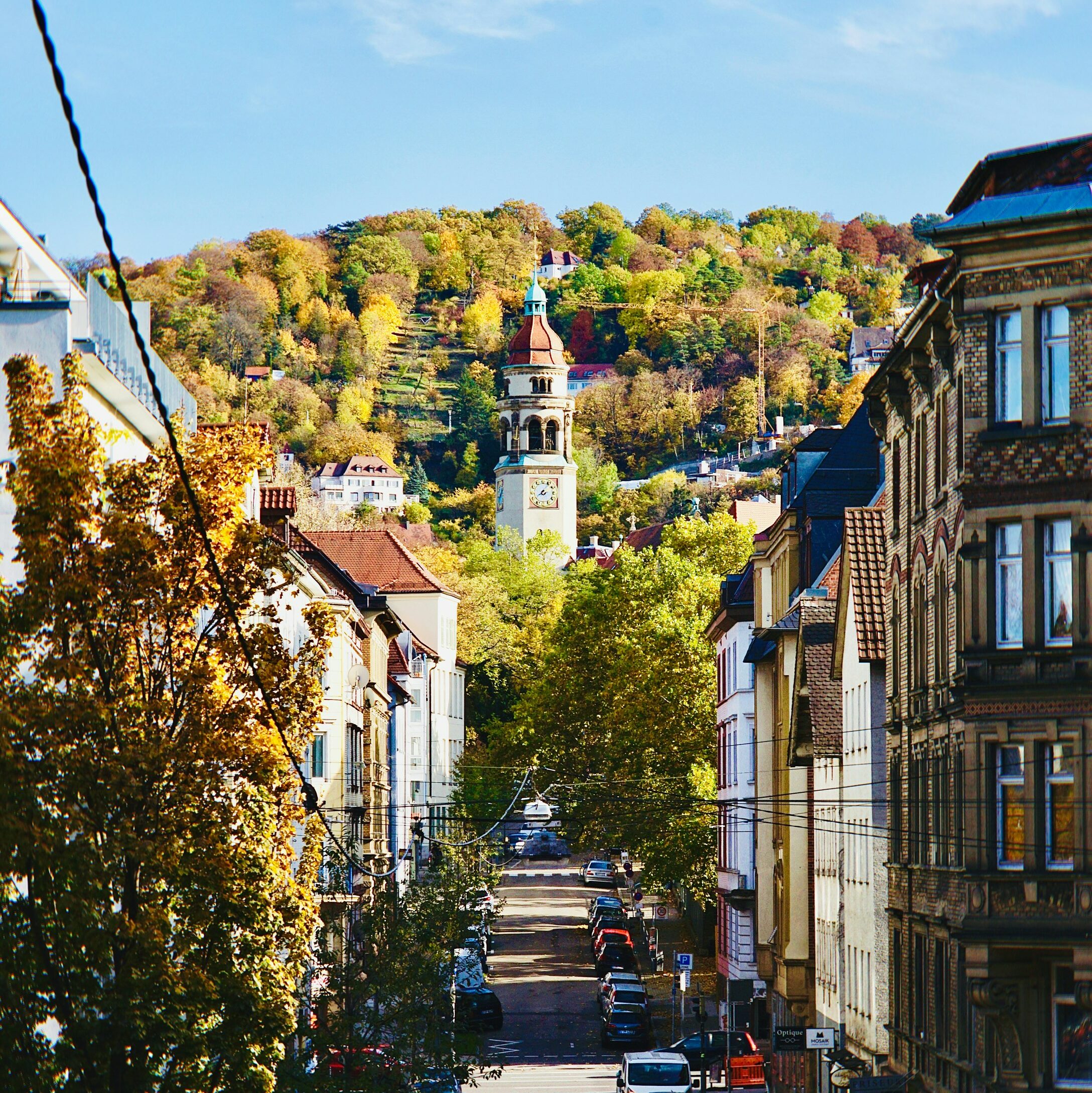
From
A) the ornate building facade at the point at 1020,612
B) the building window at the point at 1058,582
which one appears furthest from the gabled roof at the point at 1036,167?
the building window at the point at 1058,582

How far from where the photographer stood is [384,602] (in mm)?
69625

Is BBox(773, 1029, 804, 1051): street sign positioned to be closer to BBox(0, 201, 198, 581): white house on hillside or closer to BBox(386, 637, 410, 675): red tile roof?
BBox(0, 201, 198, 581): white house on hillside

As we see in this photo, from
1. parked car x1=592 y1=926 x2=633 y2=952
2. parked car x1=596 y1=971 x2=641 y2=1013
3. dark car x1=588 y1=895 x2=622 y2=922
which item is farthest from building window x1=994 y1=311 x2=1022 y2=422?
dark car x1=588 y1=895 x2=622 y2=922

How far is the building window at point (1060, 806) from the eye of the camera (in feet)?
77.6

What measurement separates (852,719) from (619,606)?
49.8 meters

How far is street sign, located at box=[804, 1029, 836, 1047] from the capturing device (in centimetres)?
3516

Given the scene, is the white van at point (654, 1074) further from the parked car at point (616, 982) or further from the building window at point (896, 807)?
the parked car at point (616, 982)

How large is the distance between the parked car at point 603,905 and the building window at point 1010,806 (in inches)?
2339

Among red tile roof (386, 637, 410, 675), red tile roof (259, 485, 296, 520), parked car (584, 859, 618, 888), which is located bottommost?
parked car (584, 859, 618, 888)

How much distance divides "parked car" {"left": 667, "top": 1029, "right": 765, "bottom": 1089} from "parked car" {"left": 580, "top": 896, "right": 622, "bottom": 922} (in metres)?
29.0

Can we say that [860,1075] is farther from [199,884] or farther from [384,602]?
[384,602]

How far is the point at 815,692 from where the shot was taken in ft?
134

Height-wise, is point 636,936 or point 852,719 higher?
point 852,719

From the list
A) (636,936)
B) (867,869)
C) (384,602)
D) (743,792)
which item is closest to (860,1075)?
(867,869)
